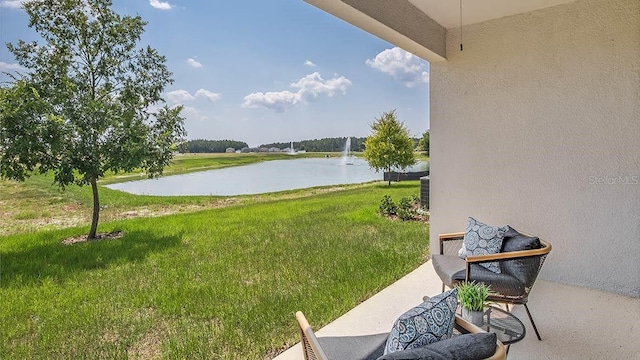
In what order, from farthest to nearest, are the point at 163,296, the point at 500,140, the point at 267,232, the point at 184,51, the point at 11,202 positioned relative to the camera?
the point at 184,51, the point at 267,232, the point at 11,202, the point at 500,140, the point at 163,296

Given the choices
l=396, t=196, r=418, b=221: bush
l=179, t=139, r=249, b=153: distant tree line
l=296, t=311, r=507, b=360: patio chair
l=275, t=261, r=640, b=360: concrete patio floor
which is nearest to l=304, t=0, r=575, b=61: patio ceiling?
l=296, t=311, r=507, b=360: patio chair

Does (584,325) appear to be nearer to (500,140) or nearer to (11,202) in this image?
(500,140)

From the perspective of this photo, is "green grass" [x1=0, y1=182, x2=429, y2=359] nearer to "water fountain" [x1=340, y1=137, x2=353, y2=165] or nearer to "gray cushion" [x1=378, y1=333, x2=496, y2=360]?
"gray cushion" [x1=378, y1=333, x2=496, y2=360]

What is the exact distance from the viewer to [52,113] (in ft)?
13.2

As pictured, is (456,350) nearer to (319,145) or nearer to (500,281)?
(500,281)

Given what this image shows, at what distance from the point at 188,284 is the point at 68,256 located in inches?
72.8

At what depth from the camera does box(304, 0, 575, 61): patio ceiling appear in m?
2.34

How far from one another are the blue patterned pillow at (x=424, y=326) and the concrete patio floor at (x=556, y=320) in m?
1.08

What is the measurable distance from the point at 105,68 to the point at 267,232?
331 cm

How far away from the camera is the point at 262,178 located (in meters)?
8.94

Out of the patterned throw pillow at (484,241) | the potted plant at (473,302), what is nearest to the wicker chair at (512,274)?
the patterned throw pillow at (484,241)

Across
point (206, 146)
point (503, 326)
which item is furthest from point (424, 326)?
point (206, 146)

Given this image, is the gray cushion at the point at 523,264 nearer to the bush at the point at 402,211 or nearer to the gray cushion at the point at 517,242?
the gray cushion at the point at 517,242

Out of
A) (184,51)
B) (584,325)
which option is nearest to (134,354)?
(584,325)
